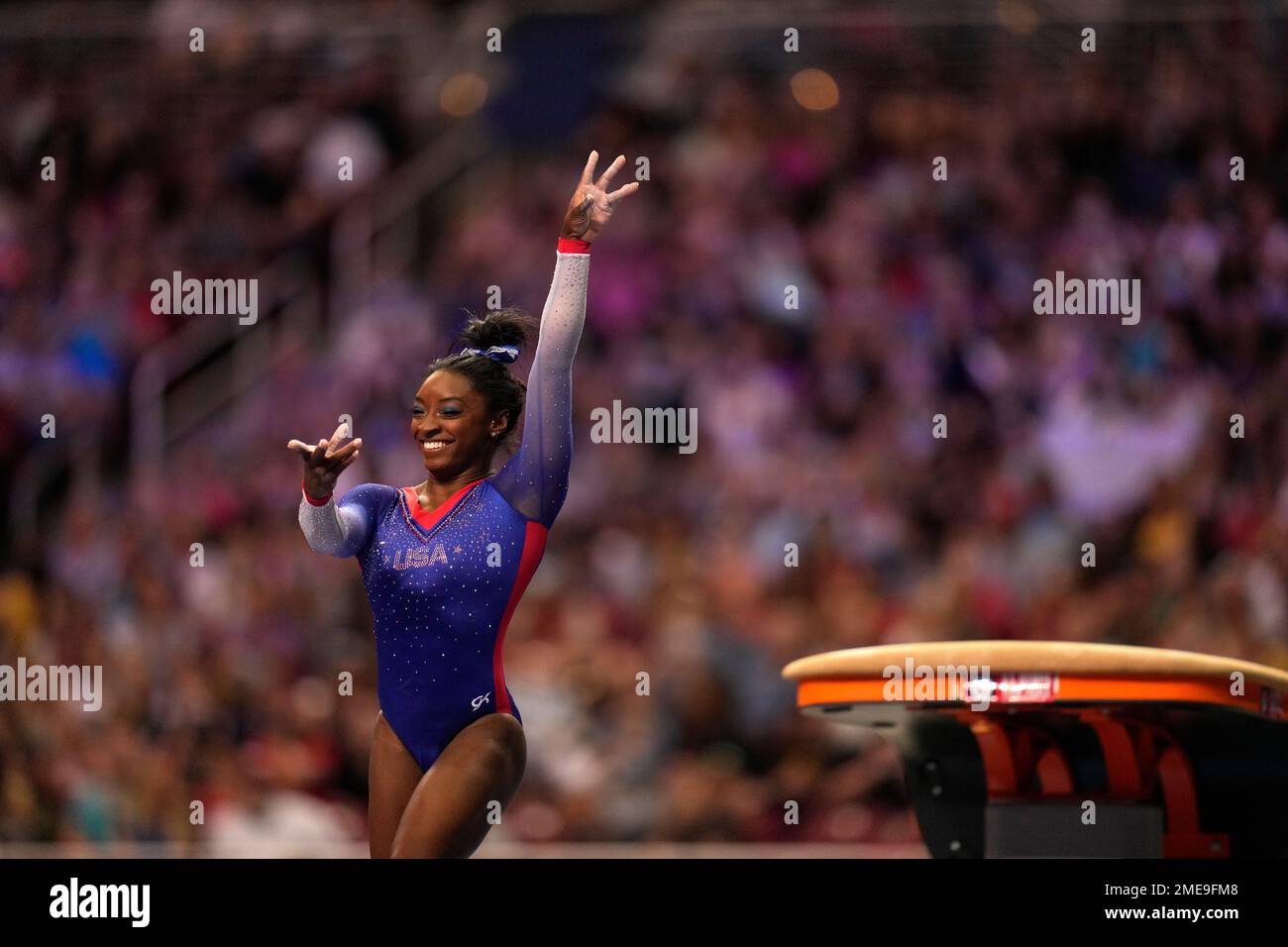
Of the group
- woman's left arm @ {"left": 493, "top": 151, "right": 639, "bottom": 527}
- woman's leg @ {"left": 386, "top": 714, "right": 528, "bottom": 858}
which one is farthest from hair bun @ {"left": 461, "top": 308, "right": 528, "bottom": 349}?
woman's leg @ {"left": 386, "top": 714, "right": 528, "bottom": 858}

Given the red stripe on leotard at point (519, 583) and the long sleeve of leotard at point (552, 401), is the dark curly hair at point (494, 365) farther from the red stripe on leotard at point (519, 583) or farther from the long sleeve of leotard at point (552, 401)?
the red stripe on leotard at point (519, 583)

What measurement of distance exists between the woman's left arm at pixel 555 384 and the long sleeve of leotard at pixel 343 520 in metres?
0.27

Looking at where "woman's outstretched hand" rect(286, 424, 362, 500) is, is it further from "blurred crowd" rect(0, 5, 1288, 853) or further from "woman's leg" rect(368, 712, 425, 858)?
"blurred crowd" rect(0, 5, 1288, 853)

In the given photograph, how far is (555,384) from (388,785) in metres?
0.85

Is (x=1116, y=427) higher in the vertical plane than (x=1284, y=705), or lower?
higher

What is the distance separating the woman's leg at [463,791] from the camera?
3357mm

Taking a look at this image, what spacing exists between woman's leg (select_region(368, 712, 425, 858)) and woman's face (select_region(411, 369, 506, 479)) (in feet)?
1.79

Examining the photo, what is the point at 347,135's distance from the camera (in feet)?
29.3

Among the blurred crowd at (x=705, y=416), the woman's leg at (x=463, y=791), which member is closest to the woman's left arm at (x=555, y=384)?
the woman's leg at (x=463, y=791)

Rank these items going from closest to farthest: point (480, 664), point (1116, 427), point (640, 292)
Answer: point (480, 664), point (1116, 427), point (640, 292)

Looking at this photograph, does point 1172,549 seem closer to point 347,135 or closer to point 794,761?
point 794,761

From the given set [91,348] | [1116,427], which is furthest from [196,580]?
[1116,427]

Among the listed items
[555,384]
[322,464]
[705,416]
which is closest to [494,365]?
[555,384]
